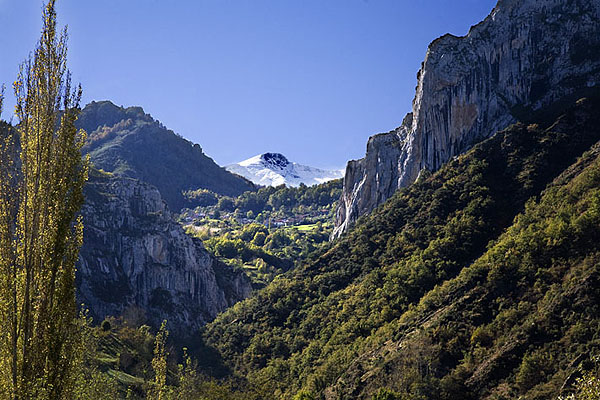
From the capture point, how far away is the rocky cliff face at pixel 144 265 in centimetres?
11162

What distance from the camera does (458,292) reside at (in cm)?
5550

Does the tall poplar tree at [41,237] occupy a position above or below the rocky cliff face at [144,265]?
below

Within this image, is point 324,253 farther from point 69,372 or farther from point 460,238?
point 69,372

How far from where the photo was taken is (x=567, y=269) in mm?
49000

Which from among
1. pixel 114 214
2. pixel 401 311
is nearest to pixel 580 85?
pixel 401 311

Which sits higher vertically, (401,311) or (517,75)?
(517,75)

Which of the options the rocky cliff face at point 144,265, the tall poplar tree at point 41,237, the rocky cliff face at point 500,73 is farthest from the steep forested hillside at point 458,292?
the tall poplar tree at point 41,237

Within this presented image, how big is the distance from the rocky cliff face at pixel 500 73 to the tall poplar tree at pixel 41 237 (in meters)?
76.0

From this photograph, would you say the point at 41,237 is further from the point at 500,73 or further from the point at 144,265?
the point at 144,265

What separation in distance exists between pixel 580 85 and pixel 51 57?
7906 centimetres

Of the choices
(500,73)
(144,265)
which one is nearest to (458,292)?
(500,73)

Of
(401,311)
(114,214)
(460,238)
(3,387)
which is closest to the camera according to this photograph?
(3,387)

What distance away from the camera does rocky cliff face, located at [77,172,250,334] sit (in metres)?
112

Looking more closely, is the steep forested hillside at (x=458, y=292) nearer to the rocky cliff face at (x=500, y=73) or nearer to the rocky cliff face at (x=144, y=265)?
the rocky cliff face at (x=500, y=73)
